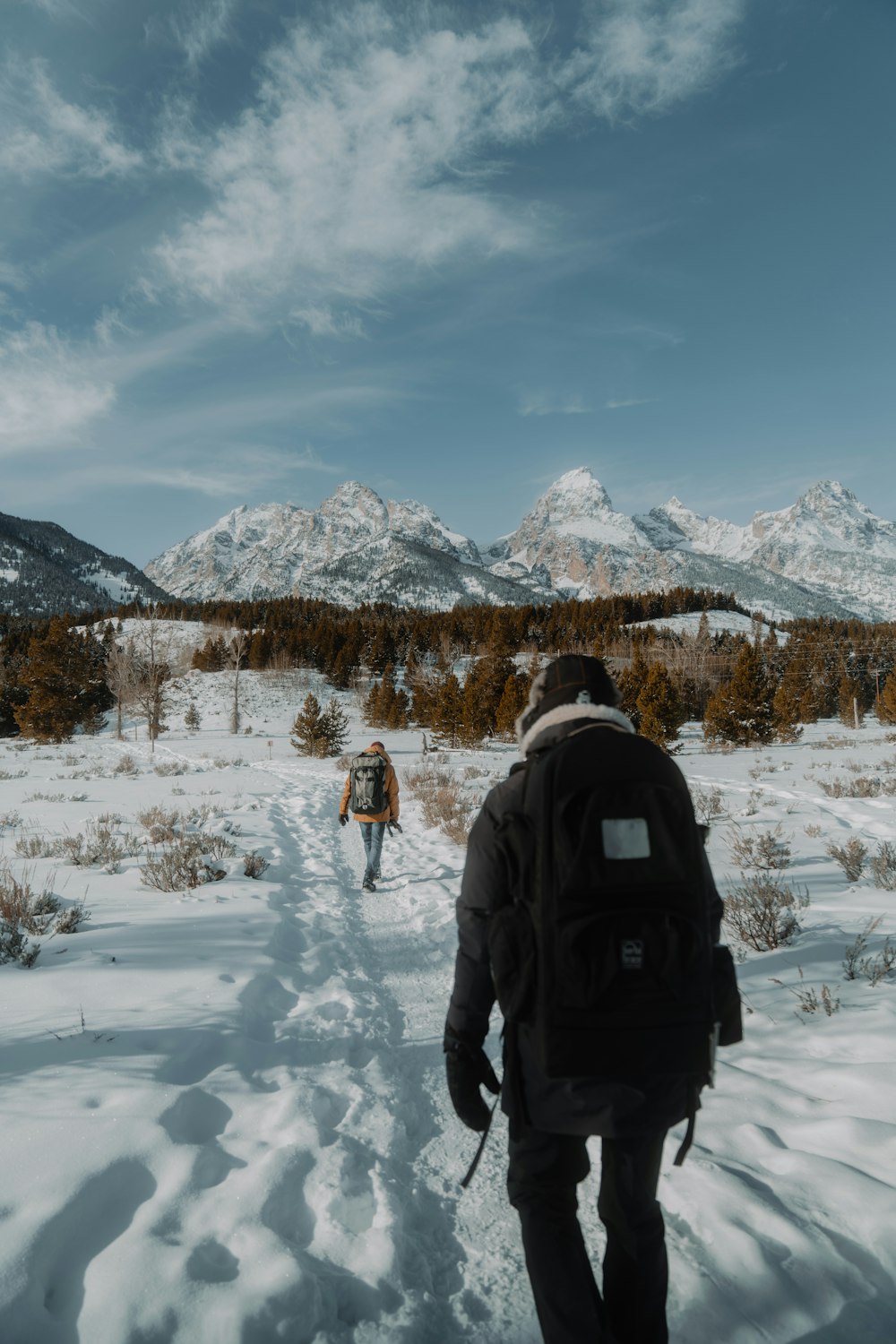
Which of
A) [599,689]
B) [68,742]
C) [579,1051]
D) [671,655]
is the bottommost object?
[68,742]

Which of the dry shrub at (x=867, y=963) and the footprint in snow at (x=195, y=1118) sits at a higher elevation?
the dry shrub at (x=867, y=963)

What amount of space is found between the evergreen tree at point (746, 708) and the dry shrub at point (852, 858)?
34.1 m

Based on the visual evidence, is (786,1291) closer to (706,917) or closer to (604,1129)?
(604,1129)

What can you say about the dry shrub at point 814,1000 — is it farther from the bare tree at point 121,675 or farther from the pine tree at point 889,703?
the pine tree at point 889,703

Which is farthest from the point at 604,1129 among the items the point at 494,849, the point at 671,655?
the point at 671,655

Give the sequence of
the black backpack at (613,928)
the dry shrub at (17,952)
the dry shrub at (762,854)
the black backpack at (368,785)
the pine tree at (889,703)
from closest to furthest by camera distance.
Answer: the black backpack at (613,928) < the dry shrub at (17,952) < the dry shrub at (762,854) < the black backpack at (368,785) < the pine tree at (889,703)

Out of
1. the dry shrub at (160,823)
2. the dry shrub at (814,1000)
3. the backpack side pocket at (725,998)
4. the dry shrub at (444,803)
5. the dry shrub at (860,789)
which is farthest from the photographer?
the dry shrub at (860,789)

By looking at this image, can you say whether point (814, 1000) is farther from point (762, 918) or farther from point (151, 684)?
point (151, 684)

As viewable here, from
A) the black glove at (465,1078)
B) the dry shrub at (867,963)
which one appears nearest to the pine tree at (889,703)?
the dry shrub at (867,963)

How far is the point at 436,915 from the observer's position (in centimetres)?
700

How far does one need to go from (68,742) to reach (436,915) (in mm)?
42012

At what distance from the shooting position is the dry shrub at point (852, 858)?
6957 millimetres

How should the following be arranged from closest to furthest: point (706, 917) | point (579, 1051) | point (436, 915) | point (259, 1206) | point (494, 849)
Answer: point (579, 1051) → point (706, 917) → point (494, 849) → point (259, 1206) → point (436, 915)

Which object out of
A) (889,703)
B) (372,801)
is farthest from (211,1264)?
(889,703)
